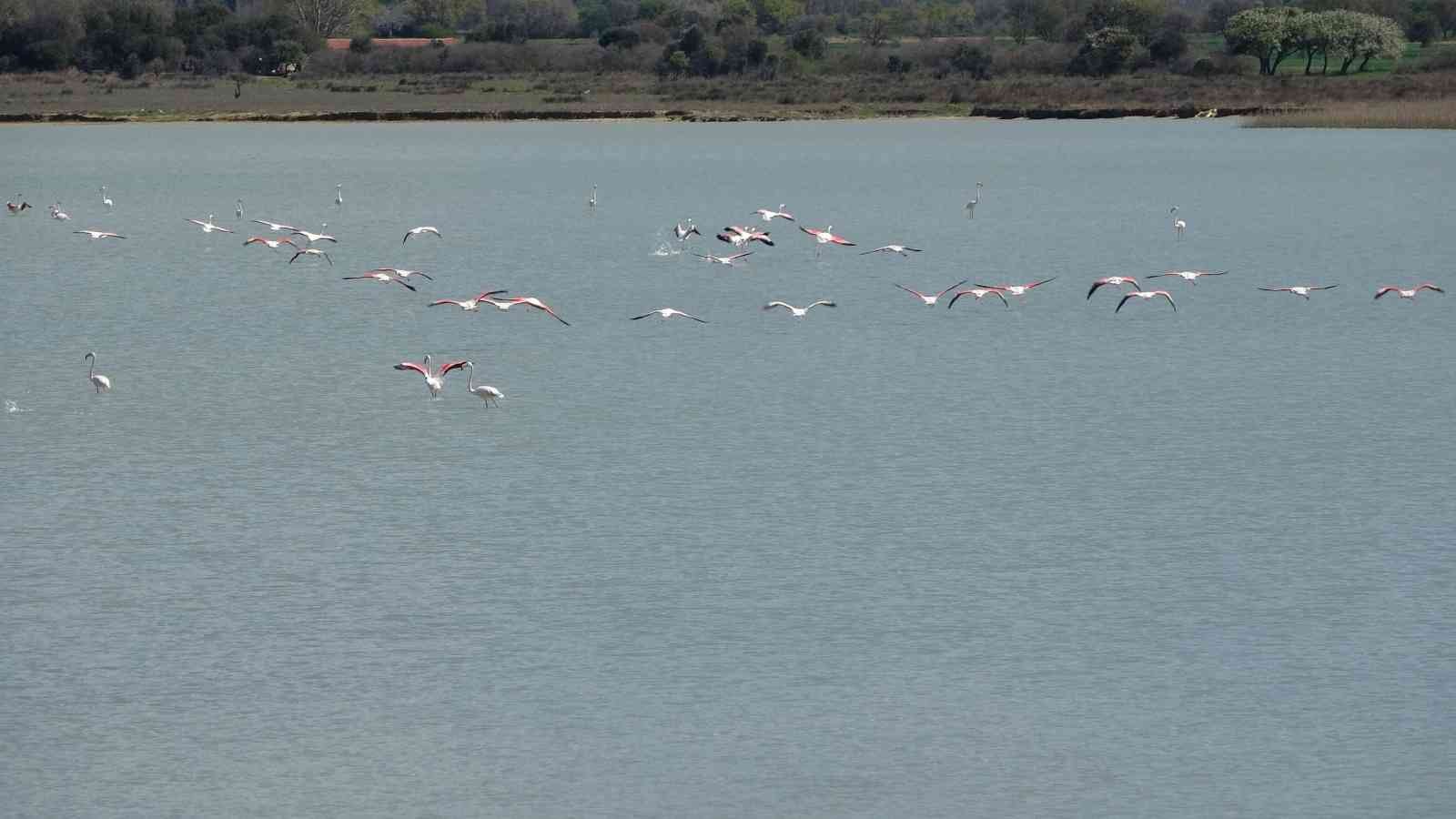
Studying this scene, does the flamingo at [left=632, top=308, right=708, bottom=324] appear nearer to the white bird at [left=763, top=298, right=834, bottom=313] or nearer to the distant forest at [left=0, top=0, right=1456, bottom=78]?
the white bird at [left=763, top=298, right=834, bottom=313]

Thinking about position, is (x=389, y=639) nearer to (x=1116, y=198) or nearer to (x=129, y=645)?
(x=129, y=645)

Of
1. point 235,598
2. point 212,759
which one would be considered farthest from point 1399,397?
point 212,759

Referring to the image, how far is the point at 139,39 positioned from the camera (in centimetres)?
11744

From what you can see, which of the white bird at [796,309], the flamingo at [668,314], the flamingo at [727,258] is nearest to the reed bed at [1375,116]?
the flamingo at [727,258]

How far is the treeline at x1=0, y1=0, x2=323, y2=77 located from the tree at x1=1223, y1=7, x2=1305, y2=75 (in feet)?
166

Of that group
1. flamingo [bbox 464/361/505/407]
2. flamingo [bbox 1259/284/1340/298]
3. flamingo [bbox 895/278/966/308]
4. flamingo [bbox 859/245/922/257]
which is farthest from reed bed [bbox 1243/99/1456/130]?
flamingo [bbox 464/361/505/407]

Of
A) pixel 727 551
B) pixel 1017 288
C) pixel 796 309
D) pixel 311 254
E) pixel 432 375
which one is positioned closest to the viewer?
pixel 727 551

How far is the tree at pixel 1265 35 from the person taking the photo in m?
112

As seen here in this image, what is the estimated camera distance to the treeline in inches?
4596

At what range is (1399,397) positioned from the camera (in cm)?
2262

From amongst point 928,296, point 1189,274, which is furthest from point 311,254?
point 1189,274

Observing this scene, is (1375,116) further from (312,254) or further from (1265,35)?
(312,254)

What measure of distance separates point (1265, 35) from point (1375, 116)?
28531mm

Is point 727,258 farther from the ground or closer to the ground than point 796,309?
closer to the ground
